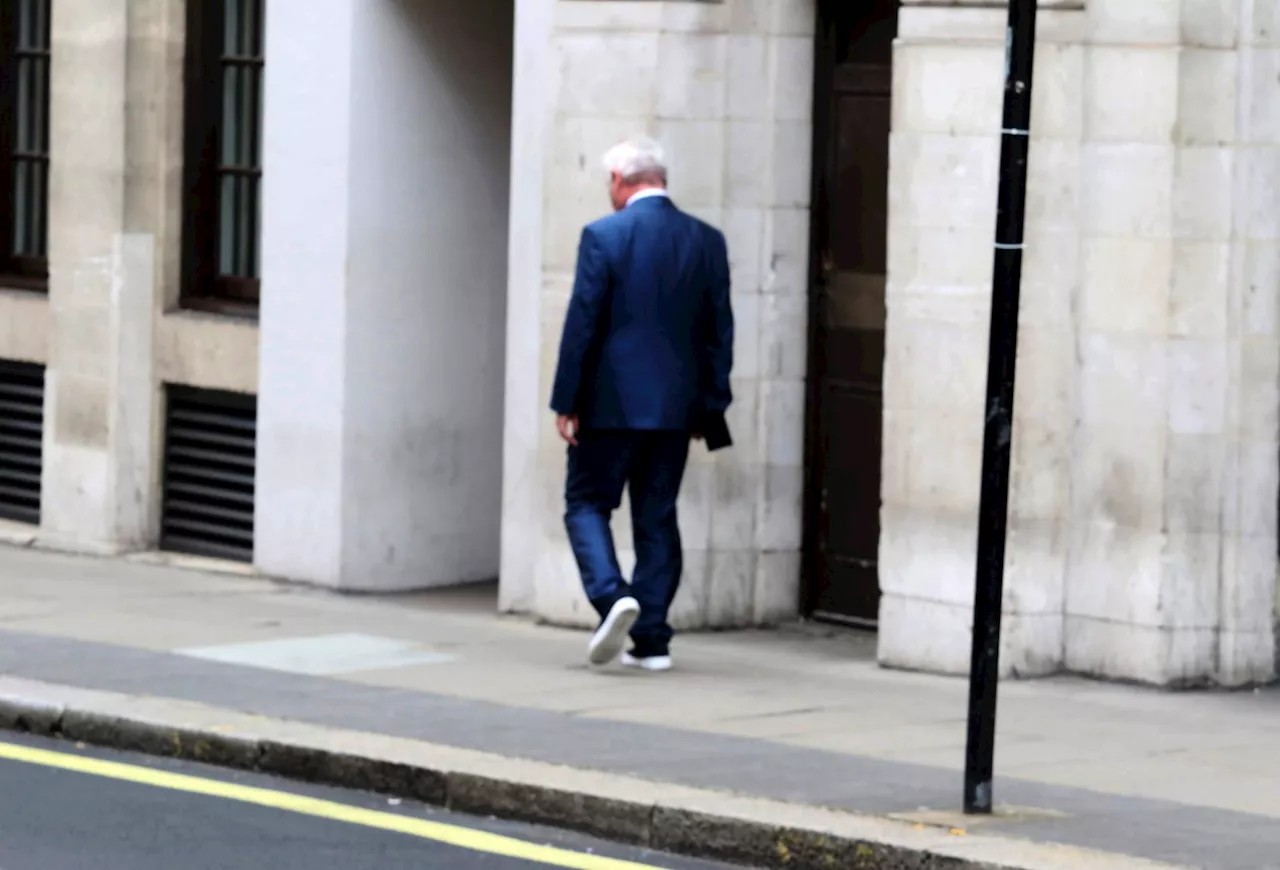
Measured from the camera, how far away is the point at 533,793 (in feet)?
27.6

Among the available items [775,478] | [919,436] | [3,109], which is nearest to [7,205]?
[3,109]

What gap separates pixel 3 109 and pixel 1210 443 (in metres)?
7.83

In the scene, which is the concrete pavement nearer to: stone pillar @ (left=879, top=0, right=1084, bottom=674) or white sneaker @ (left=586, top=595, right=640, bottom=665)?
white sneaker @ (left=586, top=595, right=640, bottom=665)

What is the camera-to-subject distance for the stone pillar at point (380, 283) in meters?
13.4

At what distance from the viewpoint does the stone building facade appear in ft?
35.1

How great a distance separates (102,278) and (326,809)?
672 centimetres

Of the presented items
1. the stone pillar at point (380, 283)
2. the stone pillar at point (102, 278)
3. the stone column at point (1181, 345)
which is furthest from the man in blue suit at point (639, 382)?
the stone pillar at point (102, 278)

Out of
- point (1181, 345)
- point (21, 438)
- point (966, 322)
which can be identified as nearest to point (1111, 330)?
point (1181, 345)

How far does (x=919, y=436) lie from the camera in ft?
36.4

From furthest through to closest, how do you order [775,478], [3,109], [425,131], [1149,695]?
[3,109], [425,131], [775,478], [1149,695]

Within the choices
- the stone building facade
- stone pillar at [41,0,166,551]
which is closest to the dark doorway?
the stone building facade

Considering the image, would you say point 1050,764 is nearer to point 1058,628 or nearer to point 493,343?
point 1058,628

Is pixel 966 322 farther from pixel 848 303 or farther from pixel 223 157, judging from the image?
pixel 223 157

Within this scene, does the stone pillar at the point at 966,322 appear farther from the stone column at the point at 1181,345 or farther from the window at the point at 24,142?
the window at the point at 24,142
